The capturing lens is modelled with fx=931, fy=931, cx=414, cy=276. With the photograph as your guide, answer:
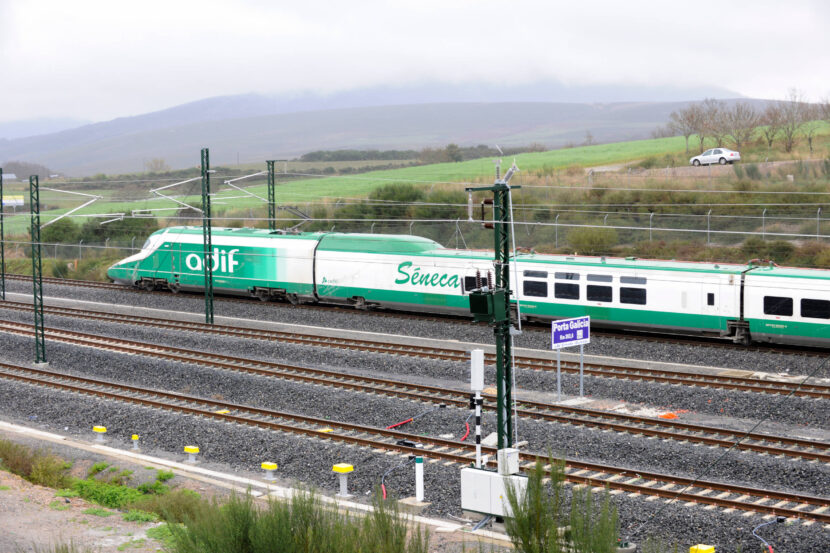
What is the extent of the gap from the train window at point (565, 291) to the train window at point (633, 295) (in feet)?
5.56

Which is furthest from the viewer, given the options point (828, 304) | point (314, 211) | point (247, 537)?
point (314, 211)

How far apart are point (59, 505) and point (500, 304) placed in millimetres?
8659

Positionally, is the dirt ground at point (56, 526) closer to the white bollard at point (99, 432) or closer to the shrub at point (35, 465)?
the shrub at point (35, 465)

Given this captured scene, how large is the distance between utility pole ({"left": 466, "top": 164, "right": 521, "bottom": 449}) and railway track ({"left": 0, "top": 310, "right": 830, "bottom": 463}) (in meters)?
5.29

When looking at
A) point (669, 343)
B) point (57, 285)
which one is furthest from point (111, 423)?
point (57, 285)

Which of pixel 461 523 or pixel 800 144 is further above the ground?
pixel 800 144

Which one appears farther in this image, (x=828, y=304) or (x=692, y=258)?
(x=692, y=258)

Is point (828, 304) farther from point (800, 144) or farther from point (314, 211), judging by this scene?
point (800, 144)

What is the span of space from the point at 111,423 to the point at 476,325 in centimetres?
1562

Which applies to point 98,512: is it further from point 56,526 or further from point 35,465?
→ point 35,465

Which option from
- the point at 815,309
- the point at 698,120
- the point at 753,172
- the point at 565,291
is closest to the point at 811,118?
the point at 698,120

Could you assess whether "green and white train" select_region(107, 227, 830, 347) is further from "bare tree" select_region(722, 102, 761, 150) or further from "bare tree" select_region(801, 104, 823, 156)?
"bare tree" select_region(801, 104, 823, 156)

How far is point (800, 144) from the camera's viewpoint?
2987 inches

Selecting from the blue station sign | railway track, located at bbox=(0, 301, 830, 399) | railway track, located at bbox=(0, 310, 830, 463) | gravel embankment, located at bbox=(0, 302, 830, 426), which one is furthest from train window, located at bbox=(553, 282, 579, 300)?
railway track, located at bbox=(0, 310, 830, 463)
